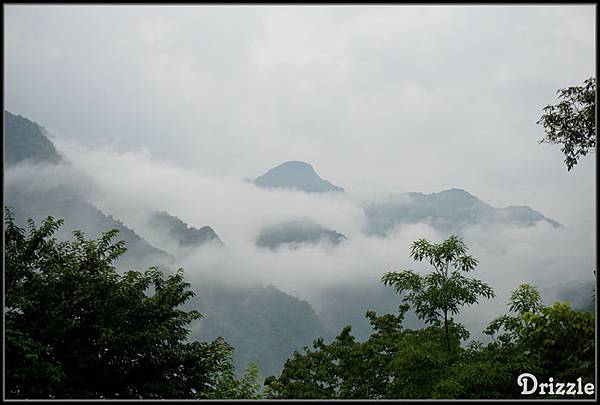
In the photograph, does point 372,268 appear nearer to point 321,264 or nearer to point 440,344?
point 321,264

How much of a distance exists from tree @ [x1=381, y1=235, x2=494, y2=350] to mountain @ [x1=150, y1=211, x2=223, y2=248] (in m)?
A: 107


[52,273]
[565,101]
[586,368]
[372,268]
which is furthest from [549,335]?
[372,268]

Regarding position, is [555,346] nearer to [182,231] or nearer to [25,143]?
[182,231]

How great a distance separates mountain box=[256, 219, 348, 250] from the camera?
164250 mm

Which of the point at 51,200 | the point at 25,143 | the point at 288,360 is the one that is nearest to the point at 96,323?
the point at 288,360

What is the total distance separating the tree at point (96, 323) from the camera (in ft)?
27.5

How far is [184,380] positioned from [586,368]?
7.84m

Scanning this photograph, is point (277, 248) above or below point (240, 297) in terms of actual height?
above

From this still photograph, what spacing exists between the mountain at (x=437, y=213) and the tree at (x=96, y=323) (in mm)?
155906

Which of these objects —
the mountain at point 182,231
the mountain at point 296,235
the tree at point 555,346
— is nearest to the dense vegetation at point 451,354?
the tree at point 555,346

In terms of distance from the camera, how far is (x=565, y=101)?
30.5ft

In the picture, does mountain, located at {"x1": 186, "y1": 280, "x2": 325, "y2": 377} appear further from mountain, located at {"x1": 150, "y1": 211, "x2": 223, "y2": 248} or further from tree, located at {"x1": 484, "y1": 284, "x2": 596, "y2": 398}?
tree, located at {"x1": 484, "y1": 284, "x2": 596, "y2": 398}

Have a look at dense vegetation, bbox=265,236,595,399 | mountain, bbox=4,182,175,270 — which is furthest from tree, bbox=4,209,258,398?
mountain, bbox=4,182,175,270

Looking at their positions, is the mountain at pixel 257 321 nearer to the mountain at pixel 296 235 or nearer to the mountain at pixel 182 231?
the mountain at pixel 182 231
